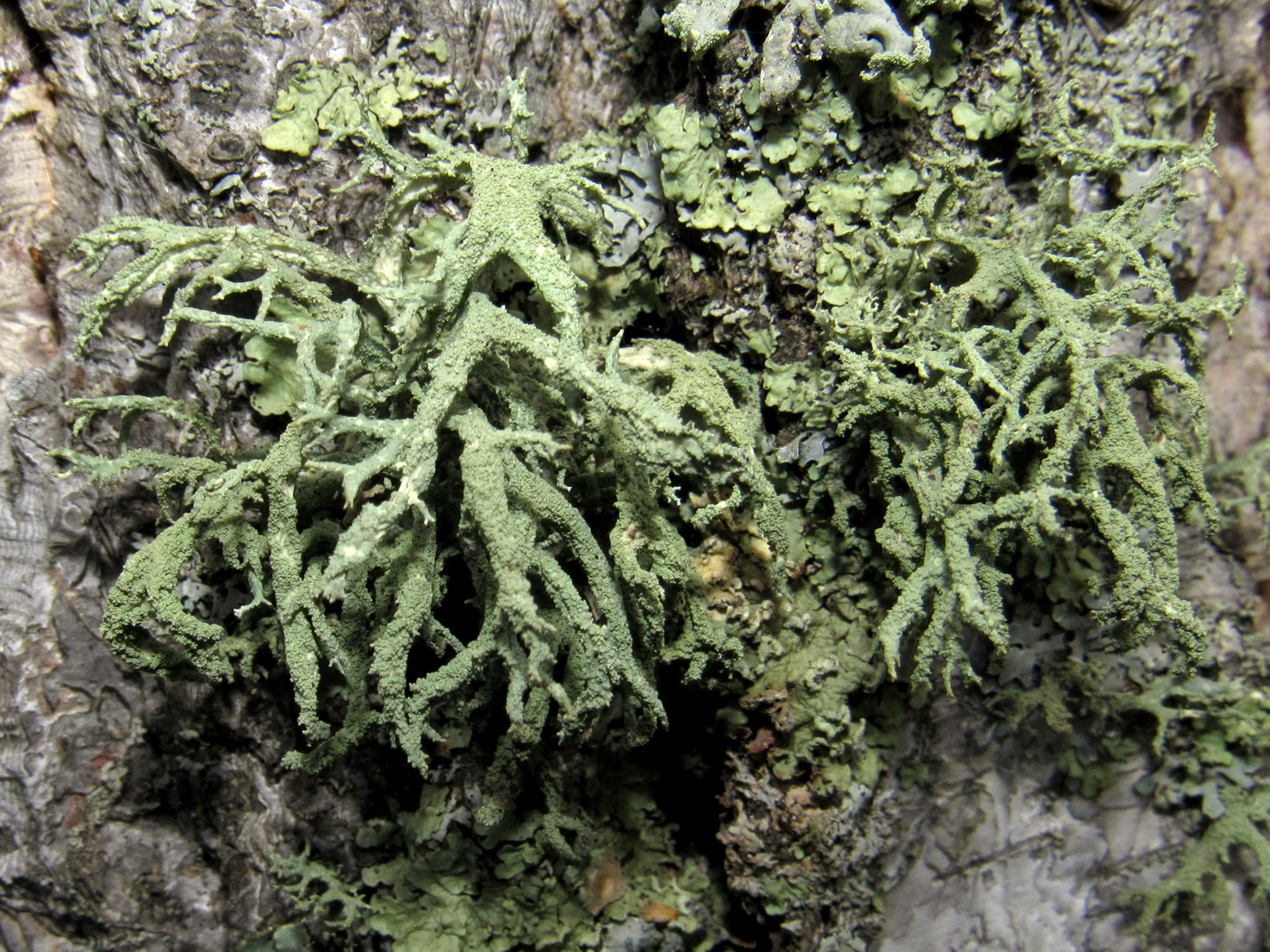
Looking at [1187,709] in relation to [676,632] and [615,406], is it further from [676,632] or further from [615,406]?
[615,406]

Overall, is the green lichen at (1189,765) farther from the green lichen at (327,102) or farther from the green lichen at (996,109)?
the green lichen at (327,102)

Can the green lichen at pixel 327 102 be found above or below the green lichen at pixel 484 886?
above

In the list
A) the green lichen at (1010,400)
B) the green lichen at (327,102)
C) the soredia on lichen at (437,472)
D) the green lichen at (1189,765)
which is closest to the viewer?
the soredia on lichen at (437,472)

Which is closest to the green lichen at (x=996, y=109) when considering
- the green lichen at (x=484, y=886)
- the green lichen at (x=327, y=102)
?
the green lichen at (x=327, y=102)

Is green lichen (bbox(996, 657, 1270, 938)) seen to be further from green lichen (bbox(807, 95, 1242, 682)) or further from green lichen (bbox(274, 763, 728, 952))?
green lichen (bbox(274, 763, 728, 952))

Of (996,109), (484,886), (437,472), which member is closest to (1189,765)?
(996,109)

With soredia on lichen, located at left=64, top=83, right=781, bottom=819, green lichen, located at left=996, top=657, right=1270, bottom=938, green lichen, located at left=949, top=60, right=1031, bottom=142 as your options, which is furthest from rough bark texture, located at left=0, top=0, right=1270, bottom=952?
green lichen, located at left=949, top=60, right=1031, bottom=142
